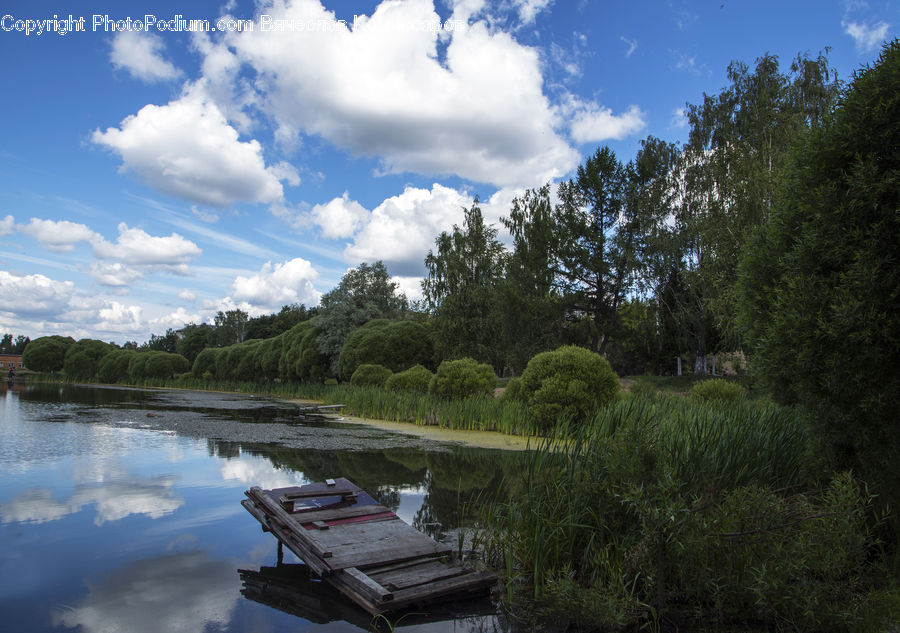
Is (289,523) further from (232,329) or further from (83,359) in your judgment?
(232,329)

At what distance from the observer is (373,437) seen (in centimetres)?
1409

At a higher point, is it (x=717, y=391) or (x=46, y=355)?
(x=46, y=355)

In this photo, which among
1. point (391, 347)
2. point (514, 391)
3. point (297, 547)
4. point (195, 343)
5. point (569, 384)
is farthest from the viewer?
point (195, 343)

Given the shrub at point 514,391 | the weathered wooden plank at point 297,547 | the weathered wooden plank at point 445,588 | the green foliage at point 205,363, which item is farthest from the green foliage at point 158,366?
the weathered wooden plank at point 445,588

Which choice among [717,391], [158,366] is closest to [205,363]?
[158,366]

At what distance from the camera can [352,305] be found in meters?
35.1

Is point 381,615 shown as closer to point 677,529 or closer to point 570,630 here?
point 570,630

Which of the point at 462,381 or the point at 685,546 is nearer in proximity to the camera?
the point at 685,546

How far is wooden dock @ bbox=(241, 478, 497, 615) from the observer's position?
4.45 meters

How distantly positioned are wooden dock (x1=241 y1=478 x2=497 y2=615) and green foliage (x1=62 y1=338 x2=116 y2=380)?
189 feet

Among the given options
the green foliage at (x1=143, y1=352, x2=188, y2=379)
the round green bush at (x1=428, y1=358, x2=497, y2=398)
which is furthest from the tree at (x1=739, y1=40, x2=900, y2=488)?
the green foliage at (x1=143, y1=352, x2=188, y2=379)

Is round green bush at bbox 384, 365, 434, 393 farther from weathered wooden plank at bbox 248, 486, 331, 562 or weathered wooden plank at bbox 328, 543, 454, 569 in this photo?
weathered wooden plank at bbox 328, 543, 454, 569

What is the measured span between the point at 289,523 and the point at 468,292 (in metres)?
23.2

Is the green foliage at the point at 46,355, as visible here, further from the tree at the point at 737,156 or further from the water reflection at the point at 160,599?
the water reflection at the point at 160,599
